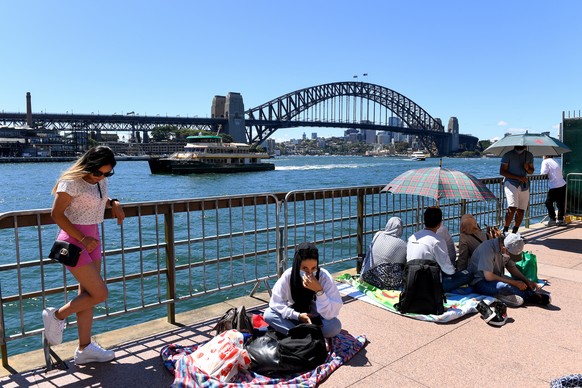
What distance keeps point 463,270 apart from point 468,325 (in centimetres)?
97

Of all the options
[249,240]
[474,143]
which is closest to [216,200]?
[249,240]

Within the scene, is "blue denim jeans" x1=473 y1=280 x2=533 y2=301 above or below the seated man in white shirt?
below

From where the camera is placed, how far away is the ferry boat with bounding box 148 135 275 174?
5539cm

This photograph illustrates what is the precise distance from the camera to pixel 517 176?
6793 mm

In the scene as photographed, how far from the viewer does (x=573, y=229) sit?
816 centimetres

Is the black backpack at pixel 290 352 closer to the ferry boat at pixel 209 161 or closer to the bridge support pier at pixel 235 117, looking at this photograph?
the ferry boat at pixel 209 161

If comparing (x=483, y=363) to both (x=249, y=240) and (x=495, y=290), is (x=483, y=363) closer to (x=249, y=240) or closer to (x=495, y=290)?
(x=495, y=290)

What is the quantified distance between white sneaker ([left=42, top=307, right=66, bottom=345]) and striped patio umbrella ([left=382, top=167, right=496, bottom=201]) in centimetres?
330

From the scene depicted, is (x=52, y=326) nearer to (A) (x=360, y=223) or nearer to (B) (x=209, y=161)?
(A) (x=360, y=223)

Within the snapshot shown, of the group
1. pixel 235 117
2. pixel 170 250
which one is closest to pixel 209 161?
pixel 235 117

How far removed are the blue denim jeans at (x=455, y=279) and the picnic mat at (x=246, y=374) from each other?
1618 millimetres

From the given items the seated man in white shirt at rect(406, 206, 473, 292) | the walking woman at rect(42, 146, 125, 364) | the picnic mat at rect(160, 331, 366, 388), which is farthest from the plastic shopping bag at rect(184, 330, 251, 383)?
the seated man in white shirt at rect(406, 206, 473, 292)

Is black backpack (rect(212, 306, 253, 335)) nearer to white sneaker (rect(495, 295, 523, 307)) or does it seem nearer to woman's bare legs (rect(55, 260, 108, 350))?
woman's bare legs (rect(55, 260, 108, 350))

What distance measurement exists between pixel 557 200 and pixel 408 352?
680 cm
